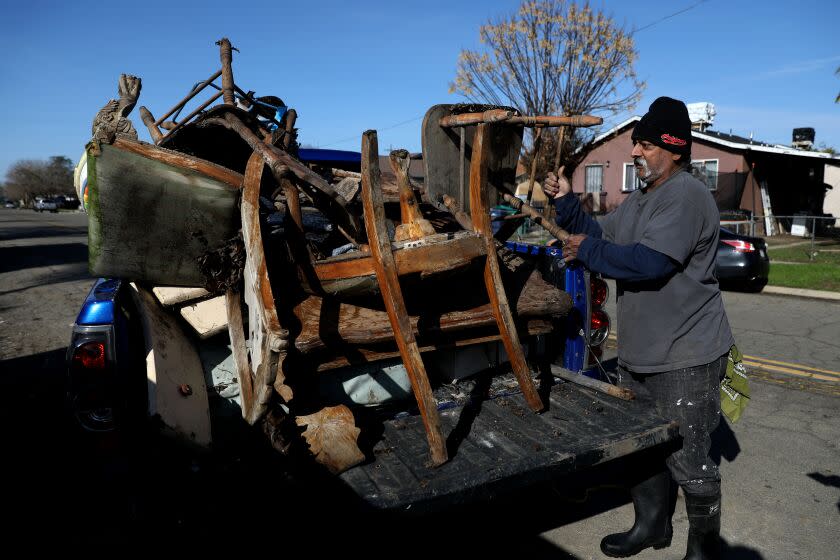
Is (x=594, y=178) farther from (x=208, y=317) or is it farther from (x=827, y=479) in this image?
(x=208, y=317)

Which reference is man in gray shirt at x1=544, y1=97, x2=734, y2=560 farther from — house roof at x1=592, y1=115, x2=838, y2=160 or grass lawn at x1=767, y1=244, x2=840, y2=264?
house roof at x1=592, y1=115, x2=838, y2=160

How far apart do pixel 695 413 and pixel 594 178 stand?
92.0 feet

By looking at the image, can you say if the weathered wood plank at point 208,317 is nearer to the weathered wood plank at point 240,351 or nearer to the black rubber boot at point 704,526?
the weathered wood plank at point 240,351

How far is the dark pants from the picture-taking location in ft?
8.85

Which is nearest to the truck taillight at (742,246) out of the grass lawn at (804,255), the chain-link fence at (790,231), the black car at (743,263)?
the black car at (743,263)

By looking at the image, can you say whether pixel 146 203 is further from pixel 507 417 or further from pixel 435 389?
pixel 507 417

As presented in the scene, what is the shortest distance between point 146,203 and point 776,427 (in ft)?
15.1

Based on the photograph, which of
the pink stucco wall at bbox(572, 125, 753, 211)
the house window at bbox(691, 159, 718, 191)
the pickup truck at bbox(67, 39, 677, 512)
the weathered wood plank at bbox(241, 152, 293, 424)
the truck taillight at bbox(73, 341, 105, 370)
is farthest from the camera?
the pink stucco wall at bbox(572, 125, 753, 211)

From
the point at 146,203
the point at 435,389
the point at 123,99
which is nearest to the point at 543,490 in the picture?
the point at 435,389

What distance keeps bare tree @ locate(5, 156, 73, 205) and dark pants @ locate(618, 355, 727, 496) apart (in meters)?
110

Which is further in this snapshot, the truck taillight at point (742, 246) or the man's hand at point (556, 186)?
the truck taillight at point (742, 246)

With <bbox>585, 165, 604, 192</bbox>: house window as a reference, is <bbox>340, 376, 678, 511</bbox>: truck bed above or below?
below

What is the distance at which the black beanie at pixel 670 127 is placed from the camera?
2654mm

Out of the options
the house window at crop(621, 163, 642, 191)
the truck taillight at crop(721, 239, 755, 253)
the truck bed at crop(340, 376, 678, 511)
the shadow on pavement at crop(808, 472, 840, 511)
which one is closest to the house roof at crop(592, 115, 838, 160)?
the house window at crop(621, 163, 642, 191)
